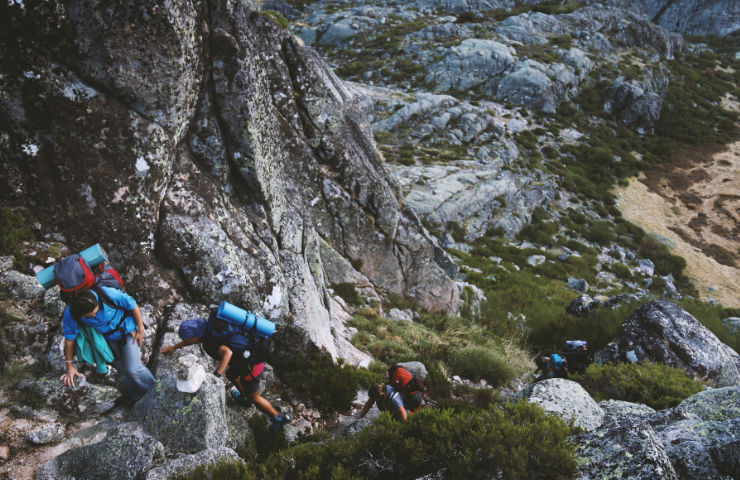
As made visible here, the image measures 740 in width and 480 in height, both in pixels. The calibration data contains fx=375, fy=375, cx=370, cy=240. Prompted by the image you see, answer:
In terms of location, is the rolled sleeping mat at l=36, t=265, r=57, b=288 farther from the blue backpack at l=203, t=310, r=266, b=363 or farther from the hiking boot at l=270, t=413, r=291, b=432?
the hiking boot at l=270, t=413, r=291, b=432

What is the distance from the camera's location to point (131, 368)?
191 inches

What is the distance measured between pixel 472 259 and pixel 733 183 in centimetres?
3449

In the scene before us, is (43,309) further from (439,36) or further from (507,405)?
(439,36)

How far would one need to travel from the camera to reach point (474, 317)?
1625cm

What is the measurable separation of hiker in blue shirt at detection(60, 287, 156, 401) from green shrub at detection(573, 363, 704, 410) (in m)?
9.02

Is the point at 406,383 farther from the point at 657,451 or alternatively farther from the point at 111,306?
the point at 111,306

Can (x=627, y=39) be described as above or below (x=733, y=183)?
above

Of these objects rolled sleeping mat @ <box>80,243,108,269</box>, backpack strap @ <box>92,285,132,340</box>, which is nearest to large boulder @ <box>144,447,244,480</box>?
backpack strap @ <box>92,285,132,340</box>

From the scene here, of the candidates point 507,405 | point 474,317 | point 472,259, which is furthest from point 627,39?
point 507,405

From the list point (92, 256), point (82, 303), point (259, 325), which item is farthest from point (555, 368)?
point (92, 256)

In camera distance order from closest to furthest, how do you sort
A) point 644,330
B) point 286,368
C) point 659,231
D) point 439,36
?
point 286,368, point 644,330, point 659,231, point 439,36

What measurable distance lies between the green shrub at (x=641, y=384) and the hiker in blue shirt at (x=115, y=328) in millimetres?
9021

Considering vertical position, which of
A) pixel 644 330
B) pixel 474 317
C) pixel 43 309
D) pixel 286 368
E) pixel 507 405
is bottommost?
pixel 474 317

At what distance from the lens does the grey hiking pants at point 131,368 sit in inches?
187
